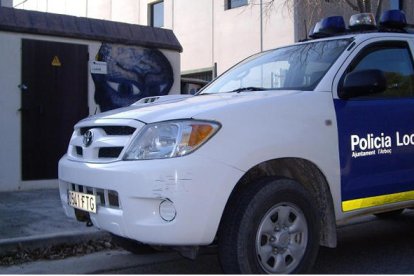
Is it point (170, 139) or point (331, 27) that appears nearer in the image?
point (170, 139)

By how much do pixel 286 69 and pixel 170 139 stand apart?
5.25 feet

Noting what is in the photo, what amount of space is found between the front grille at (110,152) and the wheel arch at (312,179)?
1.01m

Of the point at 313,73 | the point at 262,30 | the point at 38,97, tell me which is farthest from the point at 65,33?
the point at 262,30

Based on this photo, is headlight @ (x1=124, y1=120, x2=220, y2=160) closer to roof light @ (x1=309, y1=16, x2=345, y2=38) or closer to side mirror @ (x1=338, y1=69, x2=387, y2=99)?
side mirror @ (x1=338, y1=69, x2=387, y2=99)

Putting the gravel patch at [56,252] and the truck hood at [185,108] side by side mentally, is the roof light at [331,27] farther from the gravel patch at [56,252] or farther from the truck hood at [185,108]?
the gravel patch at [56,252]

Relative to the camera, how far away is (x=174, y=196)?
11.5 feet

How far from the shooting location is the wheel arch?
408 cm

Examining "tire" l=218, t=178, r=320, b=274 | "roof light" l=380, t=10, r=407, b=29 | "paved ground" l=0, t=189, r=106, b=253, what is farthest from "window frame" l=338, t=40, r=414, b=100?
"paved ground" l=0, t=189, r=106, b=253

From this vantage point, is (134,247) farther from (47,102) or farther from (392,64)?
(47,102)

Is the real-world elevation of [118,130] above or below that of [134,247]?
above

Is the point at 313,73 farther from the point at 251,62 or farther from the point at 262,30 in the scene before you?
the point at 262,30

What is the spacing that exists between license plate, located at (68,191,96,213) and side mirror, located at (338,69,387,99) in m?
2.07

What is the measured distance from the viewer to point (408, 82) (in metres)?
4.94

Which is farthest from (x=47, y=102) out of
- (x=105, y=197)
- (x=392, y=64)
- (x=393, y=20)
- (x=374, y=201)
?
(x=374, y=201)
